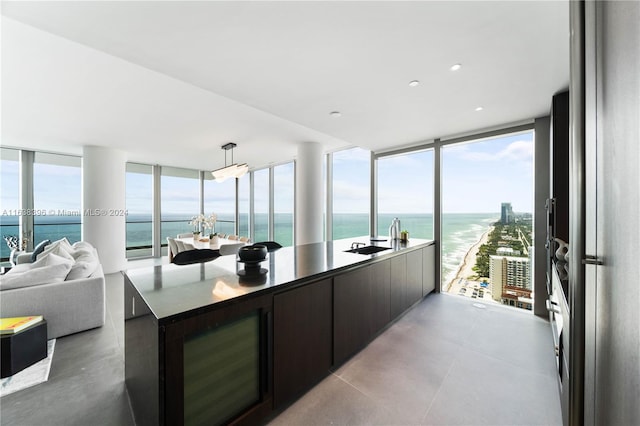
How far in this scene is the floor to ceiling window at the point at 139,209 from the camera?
6.91m

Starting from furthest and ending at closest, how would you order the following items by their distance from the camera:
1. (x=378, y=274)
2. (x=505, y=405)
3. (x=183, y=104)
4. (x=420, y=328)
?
(x=183, y=104), (x=420, y=328), (x=378, y=274), (x=505, y=405)

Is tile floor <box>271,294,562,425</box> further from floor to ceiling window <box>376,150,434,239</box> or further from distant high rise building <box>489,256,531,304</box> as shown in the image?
floor to ceiling window <box>376,150,434,239</box>

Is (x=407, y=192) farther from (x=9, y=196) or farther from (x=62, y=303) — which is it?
(x=9, y=196)

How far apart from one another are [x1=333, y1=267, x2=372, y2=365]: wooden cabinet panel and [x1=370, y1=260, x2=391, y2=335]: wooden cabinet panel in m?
0.08

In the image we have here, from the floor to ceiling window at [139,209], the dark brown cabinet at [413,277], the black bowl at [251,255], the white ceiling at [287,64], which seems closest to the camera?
the white ceiling at [287,64]

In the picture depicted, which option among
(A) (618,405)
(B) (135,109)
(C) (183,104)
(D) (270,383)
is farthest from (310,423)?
(B) (135,109)

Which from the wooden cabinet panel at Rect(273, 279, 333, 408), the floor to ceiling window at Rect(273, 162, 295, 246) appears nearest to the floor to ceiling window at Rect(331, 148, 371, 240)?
the floor to ceiling window at Rect(273, 162, 295, 246)

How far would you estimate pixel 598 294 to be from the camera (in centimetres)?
67

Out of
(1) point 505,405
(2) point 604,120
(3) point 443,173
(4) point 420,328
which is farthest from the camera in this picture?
(3) point 443,173

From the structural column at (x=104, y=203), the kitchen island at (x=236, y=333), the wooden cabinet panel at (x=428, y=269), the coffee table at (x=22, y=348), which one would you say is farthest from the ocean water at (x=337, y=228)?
the coffee table at (x=22, y=348)

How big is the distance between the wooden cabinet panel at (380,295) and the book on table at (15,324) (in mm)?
3054

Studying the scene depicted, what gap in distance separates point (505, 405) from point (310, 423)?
1367 mm

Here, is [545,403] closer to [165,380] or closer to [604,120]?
[604,120]

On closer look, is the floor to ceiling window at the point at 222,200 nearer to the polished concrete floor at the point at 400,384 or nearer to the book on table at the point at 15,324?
the polished concrete floor at the point at 400,384
